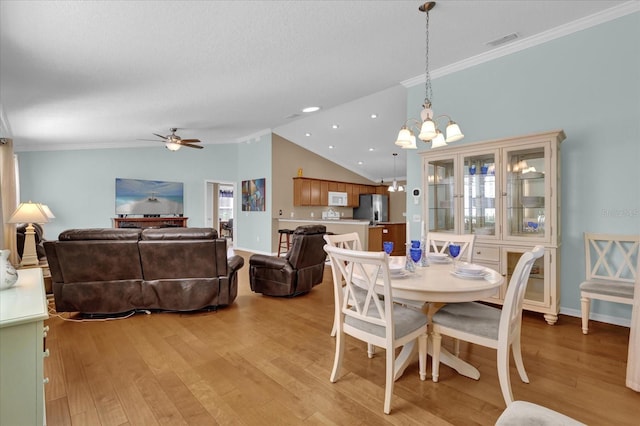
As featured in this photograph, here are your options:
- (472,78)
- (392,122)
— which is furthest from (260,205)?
(472,78)

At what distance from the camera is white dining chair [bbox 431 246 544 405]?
1770 millimetres

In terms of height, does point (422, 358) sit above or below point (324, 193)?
below

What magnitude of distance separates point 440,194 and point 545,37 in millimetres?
1992

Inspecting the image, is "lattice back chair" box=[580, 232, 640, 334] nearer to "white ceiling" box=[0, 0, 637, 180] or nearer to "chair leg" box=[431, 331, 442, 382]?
"chair leg" box=[431, 331, 442, 382]

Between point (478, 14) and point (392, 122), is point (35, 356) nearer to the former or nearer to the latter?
point (478, 14)

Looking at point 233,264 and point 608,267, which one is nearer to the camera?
point 608,267

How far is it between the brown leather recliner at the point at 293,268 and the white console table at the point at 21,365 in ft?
9.13

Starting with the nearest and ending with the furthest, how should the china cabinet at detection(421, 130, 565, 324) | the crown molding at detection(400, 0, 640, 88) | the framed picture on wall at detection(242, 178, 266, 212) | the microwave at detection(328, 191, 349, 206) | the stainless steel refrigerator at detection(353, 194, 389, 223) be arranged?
the crown molding at detection(400, 0, 640, 88) → the china cabinet at detection(421, 130, 565, 324) → the framed picture on wall at detection(242, 178, 266, 212) → the microwave at detection(328, 191, 349, 206) → the stainless steel refrigerator at detection(353, 194, 389, 223)

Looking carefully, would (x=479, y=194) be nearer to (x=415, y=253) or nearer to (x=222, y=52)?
(x=415, y=253)

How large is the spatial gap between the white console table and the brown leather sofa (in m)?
1.95

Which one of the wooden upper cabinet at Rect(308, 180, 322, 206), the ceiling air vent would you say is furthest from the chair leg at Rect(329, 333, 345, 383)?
the wooden upper cabinet at Rect(308, 180, 322, 206)

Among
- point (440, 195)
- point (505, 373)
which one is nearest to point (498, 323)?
point (505, 373)

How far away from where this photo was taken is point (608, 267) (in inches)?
118

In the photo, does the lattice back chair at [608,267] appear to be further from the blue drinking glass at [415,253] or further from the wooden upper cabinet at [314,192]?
the wooden upper cabinet at [314,192]
